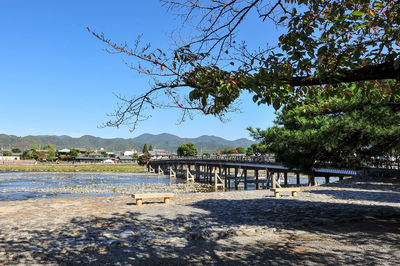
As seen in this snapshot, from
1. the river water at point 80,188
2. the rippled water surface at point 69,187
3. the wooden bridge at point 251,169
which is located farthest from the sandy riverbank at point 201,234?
the rippled water surface at point 69,187

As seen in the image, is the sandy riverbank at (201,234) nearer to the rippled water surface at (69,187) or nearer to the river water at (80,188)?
the river water at (80,188)

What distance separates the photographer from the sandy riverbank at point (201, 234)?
18.3 ft

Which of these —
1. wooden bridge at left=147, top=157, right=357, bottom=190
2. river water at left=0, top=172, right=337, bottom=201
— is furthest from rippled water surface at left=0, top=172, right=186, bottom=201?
wooden bridge at left=147, top=157, right=357, bottom=190

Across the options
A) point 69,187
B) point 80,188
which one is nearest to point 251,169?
point 80,188

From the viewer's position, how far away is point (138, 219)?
358 inches

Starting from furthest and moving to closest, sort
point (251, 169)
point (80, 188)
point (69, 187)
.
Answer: point (251, 169) < point (69, 187) < point (80, 188)

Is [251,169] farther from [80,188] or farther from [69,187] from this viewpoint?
[69,187]

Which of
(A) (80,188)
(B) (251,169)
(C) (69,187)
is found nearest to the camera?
(A) (80,188)

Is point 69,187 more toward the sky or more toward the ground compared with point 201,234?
more toward the ground

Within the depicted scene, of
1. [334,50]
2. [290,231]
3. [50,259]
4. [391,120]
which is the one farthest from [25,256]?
[391,120]

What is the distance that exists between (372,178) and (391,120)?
529 inches

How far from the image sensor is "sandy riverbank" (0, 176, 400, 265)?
5570 millimetres

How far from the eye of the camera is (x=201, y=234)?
714 cm

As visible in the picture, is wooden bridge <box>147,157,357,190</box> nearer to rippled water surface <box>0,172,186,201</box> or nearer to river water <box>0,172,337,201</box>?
river water <box>0,172,337,201</box>
